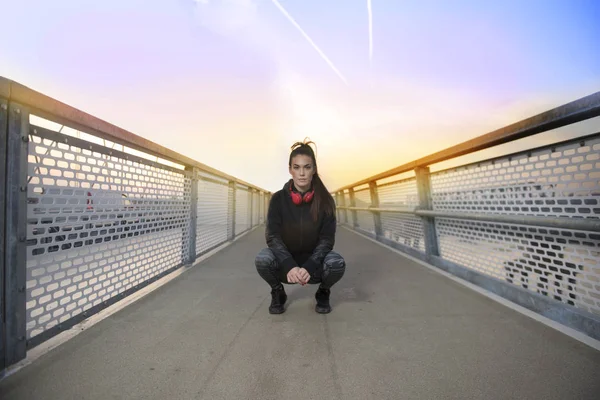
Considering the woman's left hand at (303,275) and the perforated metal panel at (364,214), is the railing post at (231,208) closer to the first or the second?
the perforated metal panel at (364,214)

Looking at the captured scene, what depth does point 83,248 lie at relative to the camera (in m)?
1.38

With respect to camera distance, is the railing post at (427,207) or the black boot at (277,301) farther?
the railing post at (427,207)

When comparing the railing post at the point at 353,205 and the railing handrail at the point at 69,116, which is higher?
the railing handrail at the point at 69,116

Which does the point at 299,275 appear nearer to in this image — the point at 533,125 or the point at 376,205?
the point at 533,125

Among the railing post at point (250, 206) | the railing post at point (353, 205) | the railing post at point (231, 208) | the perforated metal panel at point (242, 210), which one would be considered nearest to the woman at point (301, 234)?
the railing post at point (231, 208)

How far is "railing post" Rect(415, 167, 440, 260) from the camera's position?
107 inches

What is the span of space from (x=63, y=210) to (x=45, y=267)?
28cm

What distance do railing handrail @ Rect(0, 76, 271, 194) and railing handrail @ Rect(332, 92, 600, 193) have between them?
8.36 ft

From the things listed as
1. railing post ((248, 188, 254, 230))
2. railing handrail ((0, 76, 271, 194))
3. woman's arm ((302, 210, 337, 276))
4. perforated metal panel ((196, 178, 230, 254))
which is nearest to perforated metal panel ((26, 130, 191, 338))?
railing handrail ((0, 76, 271, 194))

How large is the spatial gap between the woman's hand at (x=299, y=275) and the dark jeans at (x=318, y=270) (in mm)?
144

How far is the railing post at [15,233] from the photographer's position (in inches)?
39.2

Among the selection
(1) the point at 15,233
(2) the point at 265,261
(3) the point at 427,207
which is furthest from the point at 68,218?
(3) the point at 427,207

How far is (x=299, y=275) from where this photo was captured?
1488 millimetres

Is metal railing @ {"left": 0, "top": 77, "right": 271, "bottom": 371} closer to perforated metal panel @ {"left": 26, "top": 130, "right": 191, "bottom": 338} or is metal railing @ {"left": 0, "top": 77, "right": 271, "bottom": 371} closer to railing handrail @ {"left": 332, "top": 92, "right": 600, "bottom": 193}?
perforated metal panel @ {"left": 26, "top": 130, "right": 191, "bottom": 338}
